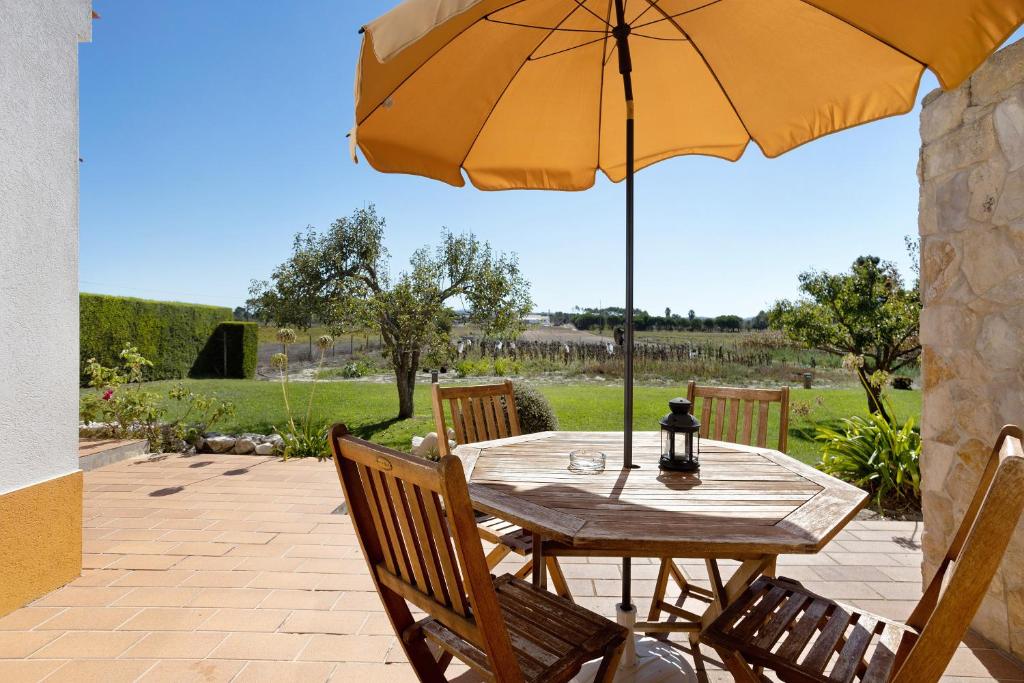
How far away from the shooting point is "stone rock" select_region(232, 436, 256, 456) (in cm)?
563

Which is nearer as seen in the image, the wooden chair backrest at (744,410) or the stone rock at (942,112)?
the stone rock at (942,112)

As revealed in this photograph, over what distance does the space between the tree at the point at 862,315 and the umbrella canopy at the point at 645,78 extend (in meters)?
5.02

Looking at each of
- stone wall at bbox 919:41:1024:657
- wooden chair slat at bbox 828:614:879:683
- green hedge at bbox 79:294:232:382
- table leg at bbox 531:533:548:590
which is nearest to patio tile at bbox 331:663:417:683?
table leg at bbox 531:533:548:590

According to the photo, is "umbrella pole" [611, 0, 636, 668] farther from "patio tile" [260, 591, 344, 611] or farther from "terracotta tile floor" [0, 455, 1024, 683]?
"patio tile" [260, 591, 344, 611]

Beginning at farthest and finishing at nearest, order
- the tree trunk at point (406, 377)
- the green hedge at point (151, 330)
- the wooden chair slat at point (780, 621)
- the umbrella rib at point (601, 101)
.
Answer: the green hedge at point (151, 330), the tree trunk at point (406, 377), the umbrella rib at point (601, 101), the wooden chair slat at point (780, 621)

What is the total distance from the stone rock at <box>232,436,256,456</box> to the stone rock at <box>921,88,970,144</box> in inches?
244

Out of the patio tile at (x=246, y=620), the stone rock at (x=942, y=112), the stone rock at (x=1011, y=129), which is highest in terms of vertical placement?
the stone rock at (x=942, y=112)

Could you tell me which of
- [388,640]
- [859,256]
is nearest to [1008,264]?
[388,640]

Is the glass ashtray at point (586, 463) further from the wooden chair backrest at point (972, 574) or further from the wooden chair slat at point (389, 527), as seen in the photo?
the wooden chair backrest at point (972, 574)

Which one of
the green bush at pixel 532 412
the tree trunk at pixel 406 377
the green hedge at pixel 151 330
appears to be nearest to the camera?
the green bush at pixel 532 412

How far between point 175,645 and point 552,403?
594 cm

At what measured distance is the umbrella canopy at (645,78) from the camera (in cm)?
157

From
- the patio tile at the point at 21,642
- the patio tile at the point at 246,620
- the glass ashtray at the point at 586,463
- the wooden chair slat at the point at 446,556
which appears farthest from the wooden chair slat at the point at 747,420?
the patio tile at the point at 21,642

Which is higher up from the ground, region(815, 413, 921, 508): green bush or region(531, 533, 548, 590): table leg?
region(531, 533, 548, 590): table leg
